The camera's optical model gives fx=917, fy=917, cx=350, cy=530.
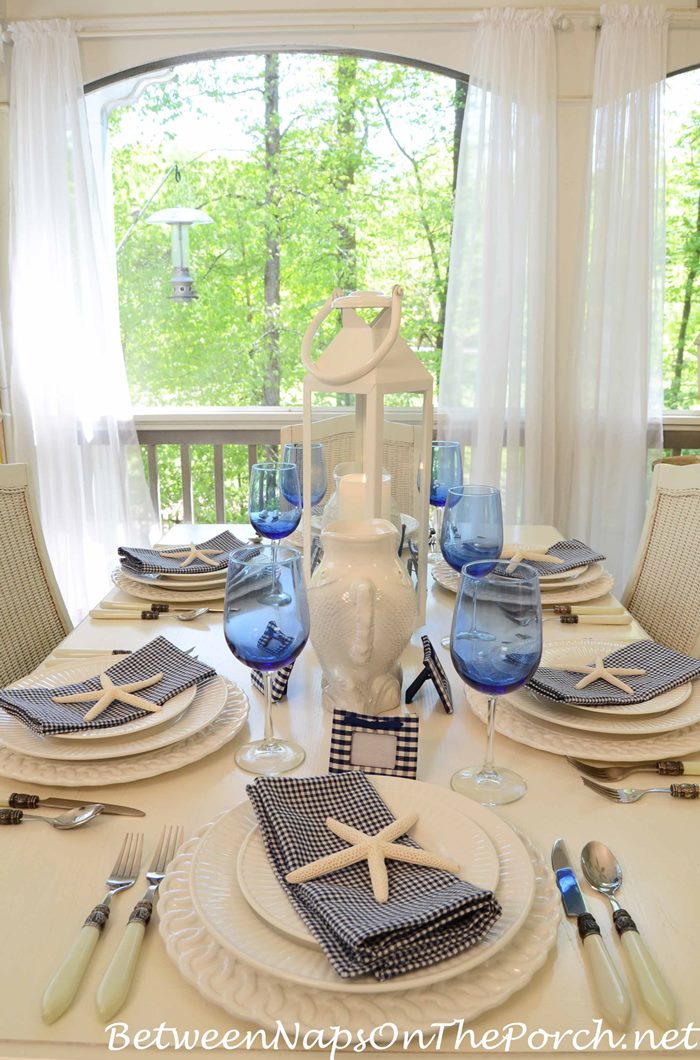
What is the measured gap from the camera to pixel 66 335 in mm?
3439

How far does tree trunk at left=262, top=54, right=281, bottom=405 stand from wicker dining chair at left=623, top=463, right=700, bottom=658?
8.56 feet

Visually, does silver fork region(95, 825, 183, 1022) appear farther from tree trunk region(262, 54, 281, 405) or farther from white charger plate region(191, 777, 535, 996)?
tree trunk region(262, 54, 281, 405)

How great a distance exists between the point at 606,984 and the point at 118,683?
0.73 m

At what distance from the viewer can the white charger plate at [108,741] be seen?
41.2 inches

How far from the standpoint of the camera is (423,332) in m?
4.23

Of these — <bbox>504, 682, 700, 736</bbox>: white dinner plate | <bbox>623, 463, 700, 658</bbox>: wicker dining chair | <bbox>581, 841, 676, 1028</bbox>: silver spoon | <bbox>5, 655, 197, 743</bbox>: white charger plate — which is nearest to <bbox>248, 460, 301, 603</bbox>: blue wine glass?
<bbox>5, 655, 197, 743</bbox>: white charger plate

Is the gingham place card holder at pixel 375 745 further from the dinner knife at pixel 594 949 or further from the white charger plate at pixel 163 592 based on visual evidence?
the white charger plate at pixel 163 592

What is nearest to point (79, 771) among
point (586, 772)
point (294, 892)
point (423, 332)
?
point (294, 892)

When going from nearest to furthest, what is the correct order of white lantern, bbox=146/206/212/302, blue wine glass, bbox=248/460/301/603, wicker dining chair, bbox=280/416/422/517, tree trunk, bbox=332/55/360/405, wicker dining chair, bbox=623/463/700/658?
1. wicker dining chair, bbox=280/416/422/517
2. blue wine glass, bbox=248/460/301/603
3. wicker dining chair, bbox=623/463/700/658
4. white lantern, bbox=146/206/212/302
5. tree trunk, bbox=332/55/360/405

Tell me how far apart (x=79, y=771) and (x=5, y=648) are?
2.26ft

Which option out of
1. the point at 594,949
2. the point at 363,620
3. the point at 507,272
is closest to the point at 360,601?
the point at 363,620

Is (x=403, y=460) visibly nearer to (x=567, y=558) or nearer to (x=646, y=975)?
(x=567, y=558)

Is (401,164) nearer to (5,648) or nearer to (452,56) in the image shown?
(452,56)

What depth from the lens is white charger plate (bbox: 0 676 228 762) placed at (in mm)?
1047
